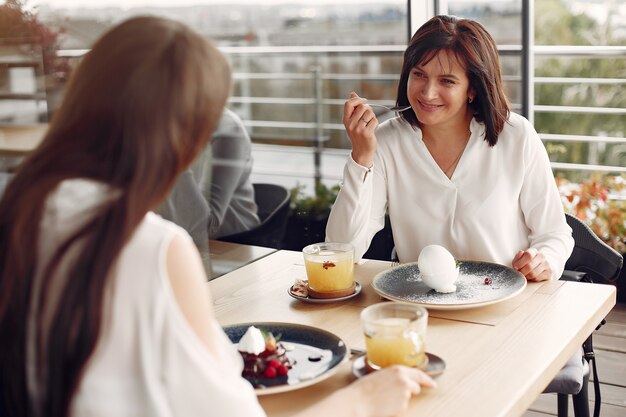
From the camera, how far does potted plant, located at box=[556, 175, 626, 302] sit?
369cm

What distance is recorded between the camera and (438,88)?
2115 millimetres

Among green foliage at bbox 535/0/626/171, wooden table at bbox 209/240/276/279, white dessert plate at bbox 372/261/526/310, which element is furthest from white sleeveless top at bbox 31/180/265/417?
green foliage at bbox 535/0/626/171

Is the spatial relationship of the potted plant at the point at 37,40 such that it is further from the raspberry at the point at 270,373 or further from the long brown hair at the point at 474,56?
the raspberry at the point at 270,373

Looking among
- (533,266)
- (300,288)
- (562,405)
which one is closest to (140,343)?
(300,288)

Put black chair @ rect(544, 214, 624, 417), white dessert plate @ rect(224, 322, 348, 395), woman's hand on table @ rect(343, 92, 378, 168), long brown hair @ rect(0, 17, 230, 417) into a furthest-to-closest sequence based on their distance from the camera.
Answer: black chair @ rect(544, 214, 624, 417), woman's hand on table @ rect(343, 92, 378, 168), white dessert plate @ rect(224, 322, 348, 395), long brown hair @ rect(0, 17, 230, 417)

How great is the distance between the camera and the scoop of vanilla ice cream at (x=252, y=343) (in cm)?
137

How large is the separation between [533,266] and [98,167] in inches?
47.6

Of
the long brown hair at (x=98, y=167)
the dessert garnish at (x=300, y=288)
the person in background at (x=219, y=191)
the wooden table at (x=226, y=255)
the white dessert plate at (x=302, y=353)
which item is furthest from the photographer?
the wooden table at (x=226, y=255)

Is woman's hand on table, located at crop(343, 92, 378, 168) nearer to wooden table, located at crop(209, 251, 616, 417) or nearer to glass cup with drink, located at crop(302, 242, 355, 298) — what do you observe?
wooden table, located at crop(209, 251, 616, 417)

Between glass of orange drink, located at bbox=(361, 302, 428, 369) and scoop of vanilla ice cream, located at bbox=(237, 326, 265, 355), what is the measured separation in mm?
179

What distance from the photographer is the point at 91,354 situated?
2.94 feet

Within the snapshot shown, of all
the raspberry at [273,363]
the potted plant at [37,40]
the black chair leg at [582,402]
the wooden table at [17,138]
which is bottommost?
the black chair leg at [582,402]

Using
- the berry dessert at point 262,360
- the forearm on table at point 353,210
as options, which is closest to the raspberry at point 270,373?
the berry dessert at point 262,360

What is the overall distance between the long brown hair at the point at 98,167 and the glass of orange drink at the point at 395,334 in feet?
1.68
